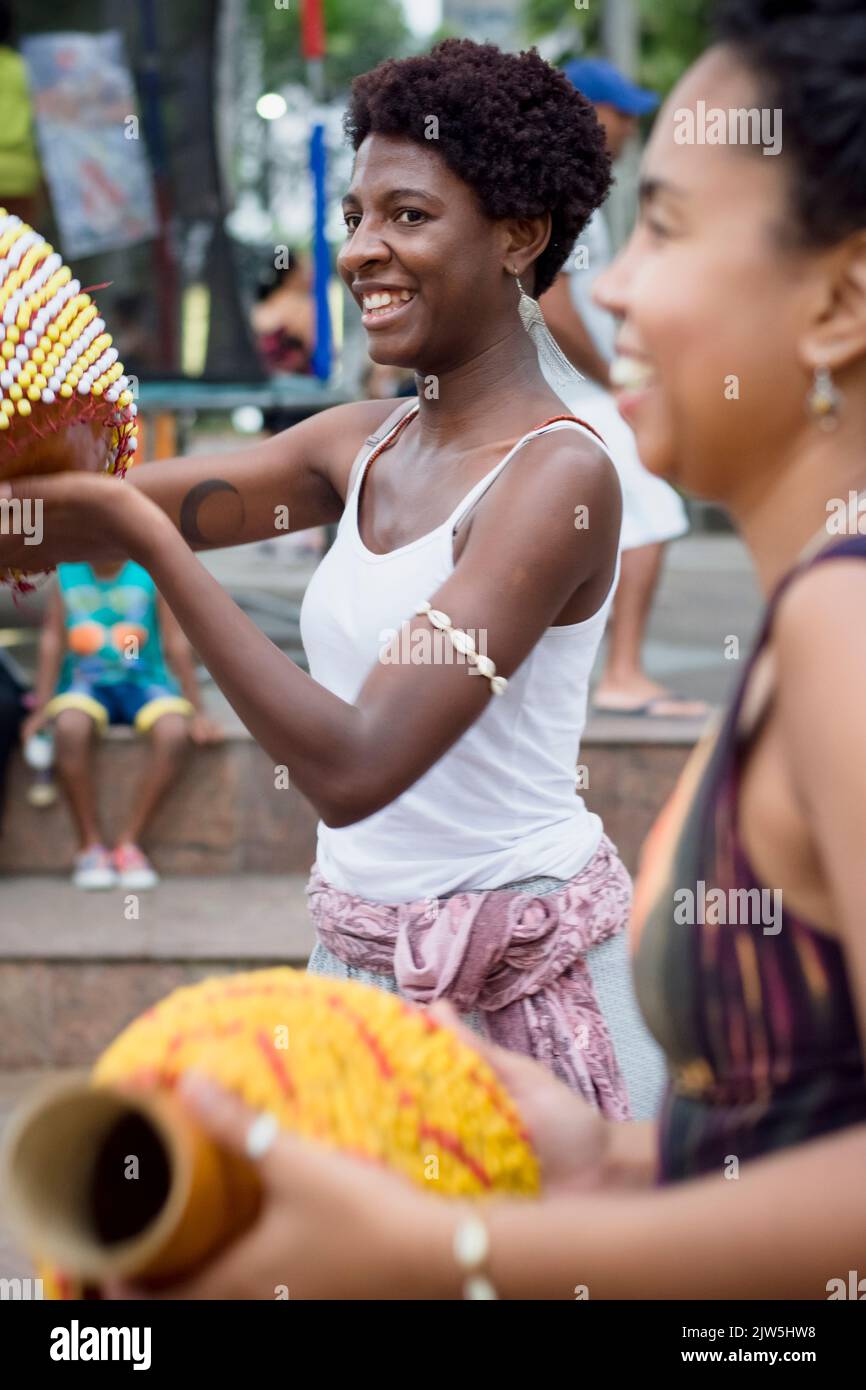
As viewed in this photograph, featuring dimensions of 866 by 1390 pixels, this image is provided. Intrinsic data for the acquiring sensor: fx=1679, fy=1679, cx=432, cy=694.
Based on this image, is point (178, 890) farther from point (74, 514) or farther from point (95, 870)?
point (74, 514)

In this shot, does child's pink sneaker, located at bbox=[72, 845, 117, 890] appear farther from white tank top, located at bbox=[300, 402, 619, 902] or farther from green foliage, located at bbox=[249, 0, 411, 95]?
green foliage, located at bbox=[249, 0, 411, 95]

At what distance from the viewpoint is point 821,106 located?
1.13 metres

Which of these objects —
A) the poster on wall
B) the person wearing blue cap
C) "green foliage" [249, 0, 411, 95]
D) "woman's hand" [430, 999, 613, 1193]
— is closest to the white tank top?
"woman's hand" [430, 999, 613, 1193]

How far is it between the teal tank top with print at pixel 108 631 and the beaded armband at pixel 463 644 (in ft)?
10.2

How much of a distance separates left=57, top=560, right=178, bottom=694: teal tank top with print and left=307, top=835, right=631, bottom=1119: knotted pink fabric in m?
2.90

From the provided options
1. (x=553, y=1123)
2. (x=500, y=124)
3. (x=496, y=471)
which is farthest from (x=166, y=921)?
(x=553, y=1123)

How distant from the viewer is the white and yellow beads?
1.69 metres

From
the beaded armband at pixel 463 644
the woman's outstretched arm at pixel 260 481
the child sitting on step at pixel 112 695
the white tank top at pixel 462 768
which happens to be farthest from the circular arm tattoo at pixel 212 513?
the child sitting on step at pixel 112 695

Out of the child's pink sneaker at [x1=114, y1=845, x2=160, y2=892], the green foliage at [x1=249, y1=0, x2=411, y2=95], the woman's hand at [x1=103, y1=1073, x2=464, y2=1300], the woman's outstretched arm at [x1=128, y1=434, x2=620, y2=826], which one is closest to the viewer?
the woman's hand at [x1=103, y1=1073, x2=464, y2=1300]

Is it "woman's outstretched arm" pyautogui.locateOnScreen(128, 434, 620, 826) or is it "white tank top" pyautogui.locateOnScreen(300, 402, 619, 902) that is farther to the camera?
"white tank top" pyautogui.locateOnScreen(300, 402, 619, 902)

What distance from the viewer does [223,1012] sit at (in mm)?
1218

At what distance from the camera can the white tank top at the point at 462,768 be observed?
221 centimetres

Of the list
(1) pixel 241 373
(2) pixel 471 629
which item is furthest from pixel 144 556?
(1) pixel 241 373
